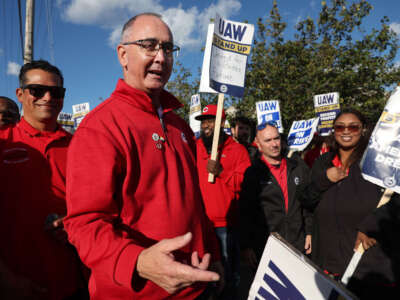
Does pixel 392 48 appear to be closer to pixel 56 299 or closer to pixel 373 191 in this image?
pixel 373 191

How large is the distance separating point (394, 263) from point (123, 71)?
2.42 m

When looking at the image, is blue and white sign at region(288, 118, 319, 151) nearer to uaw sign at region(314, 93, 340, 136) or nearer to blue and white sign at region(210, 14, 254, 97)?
uaw sign at region(314, 93, 340, 136)

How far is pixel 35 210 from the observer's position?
188cm

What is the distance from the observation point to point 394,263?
2258mm

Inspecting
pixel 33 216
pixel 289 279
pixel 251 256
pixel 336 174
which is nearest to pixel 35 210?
pixel 33 216

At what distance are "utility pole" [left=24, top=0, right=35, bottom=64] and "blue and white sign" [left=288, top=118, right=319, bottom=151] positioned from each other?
8976 mm

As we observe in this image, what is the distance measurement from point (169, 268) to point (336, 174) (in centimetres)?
230

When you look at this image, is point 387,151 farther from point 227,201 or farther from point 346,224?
point 227,201

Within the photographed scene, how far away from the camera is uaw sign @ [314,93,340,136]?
23.3 feet

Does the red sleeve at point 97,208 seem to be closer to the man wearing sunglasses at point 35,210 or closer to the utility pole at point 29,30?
the man wearing sunglasses at point 35,210

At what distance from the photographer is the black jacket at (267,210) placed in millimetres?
3229

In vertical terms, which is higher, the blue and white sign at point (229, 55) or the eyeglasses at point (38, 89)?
the blue and white sign at point (229, 55)

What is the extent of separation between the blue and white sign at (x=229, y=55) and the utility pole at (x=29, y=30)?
29.2ft

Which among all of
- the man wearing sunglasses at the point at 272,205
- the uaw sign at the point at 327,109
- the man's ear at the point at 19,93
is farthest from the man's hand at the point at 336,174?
the uaw sign at the point at 327,109
